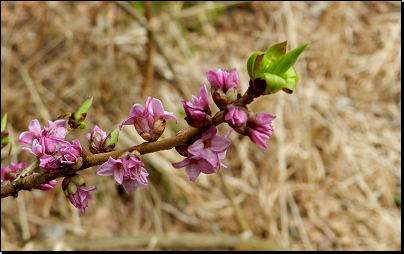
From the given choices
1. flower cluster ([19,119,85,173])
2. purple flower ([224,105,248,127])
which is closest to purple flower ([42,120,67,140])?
flower cluster ([19,119,85,173])

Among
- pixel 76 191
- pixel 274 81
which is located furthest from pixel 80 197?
pixel 274 81

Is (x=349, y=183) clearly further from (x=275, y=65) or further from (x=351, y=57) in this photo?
(x=275, y=65)

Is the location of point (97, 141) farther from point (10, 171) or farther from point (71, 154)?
point (10, 171)

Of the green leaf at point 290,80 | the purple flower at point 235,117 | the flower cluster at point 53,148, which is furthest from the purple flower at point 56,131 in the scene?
the green leaf at point 290,80

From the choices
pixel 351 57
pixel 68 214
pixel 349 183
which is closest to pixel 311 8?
pixel 351 57

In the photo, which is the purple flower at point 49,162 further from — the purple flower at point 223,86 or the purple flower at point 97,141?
the purple flower at point 223,86

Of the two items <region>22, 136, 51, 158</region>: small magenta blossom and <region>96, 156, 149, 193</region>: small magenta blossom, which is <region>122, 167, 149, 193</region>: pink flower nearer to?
<region>96, 156, 149, 193</region>: small magenta blossom

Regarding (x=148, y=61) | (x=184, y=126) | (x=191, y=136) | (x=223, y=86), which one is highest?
(x=148, y=61)
